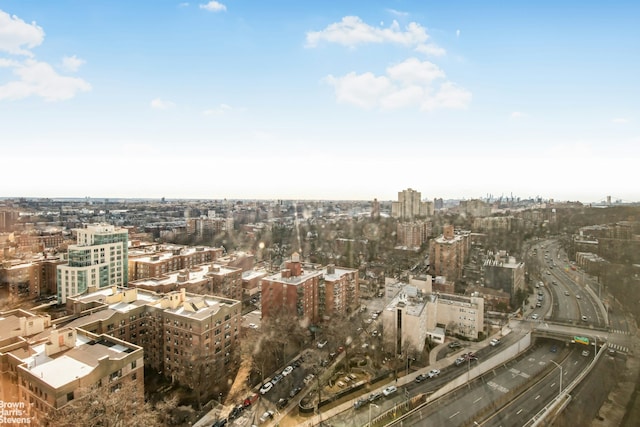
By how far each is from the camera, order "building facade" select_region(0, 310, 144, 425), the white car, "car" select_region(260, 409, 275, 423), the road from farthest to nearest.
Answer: the white car < the road < "car" select_region(260, 409, 275, 423) < "building facade" select_region(0, 310, 144, 425)

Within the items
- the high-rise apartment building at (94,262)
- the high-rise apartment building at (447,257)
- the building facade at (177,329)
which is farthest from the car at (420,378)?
the high-rise apartment building at (94,262)

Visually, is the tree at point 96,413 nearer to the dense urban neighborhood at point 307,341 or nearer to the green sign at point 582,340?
the dense urban neighborhood at point 307,341

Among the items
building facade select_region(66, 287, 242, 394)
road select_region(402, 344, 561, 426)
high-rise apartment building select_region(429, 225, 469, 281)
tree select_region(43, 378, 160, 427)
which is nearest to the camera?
tree select_region(43, 378, 160, 427)

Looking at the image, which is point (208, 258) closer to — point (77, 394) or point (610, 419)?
point (77, 394)

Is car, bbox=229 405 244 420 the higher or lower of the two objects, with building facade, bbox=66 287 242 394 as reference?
lower

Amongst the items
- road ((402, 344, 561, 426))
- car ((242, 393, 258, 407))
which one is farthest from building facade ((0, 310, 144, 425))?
road ((402, 344, 561, 426))

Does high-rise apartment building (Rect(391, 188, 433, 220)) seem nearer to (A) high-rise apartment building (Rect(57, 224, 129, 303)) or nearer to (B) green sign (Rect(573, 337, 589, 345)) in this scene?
(B) green sign (Rect(573, 337, 589, 345))

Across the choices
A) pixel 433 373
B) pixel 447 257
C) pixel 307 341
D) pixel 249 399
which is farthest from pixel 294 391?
pixel 447 257
